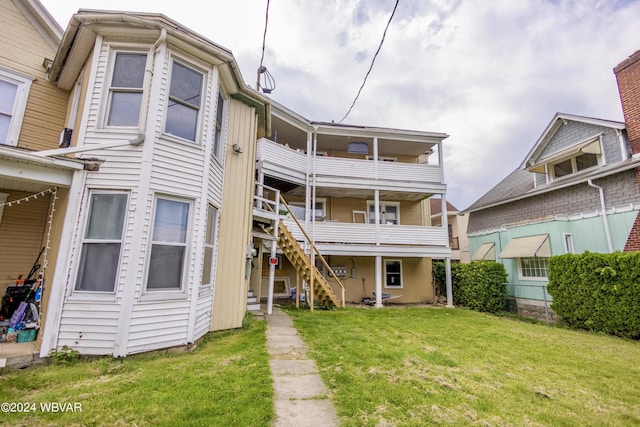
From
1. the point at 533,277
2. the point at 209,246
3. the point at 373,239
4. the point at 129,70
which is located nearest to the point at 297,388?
the point at 209,246

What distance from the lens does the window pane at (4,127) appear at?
6.02 m

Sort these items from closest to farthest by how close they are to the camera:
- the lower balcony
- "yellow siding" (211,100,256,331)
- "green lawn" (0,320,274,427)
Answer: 1. "green lawn" (0,320,274,427)
2. "yellow siding" (211,100,256,331)
3. the lower balcony

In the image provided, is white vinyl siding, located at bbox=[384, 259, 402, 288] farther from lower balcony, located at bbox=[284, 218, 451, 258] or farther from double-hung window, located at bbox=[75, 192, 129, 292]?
double-hung window, located at bbox=[75, 192, 129, 292]

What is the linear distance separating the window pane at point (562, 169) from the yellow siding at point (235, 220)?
13.5 meters

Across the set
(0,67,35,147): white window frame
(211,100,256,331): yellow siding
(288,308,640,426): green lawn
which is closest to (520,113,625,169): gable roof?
(288,308,640,426): green lawn

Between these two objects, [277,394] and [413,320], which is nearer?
[277,394]

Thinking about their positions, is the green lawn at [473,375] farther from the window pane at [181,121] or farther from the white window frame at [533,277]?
the window pane at [181,121]

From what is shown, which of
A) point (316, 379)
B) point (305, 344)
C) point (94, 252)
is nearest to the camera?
point (316, 379)

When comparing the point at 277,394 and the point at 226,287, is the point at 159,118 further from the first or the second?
the point at 277,394

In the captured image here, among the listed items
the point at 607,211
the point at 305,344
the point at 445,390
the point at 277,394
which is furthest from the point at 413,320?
the point at 607,211

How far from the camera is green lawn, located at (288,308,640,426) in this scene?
131 inches

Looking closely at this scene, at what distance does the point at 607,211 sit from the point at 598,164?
2.26 meters

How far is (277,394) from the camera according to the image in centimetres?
364

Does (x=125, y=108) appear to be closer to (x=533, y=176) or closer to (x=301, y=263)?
(x=301, y=263)
